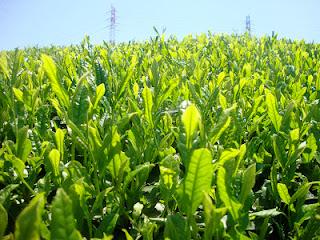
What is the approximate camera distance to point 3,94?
5.03ft

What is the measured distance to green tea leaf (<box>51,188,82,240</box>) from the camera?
0.67 metres

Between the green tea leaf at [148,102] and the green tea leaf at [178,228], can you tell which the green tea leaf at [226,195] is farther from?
the green tea leaf at [148,102]

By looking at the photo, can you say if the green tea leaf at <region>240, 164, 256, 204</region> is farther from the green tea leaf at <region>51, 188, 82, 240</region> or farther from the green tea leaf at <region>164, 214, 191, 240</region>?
the green tea leaf at <region>51, 188, 82, 240</region>

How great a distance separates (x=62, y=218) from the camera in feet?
2.21

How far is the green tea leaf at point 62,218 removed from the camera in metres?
0.67

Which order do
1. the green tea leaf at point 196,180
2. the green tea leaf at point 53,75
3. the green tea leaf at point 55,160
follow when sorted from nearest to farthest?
1. the green tea leaf at point 196,180
2. the green tea leaf at point 55,160
3. the green tea leaf at point 53,75

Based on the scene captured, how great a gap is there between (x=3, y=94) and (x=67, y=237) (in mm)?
1046

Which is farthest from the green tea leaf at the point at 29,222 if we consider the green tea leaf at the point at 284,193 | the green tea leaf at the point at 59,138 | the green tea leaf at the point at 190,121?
the green tea leaf at the point at 284,193

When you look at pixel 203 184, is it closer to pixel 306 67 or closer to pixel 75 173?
pixel 75 173

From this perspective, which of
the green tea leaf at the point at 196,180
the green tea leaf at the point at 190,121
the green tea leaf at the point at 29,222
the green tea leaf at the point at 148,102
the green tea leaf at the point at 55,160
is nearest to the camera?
the green tea leaf at the point at 29,222

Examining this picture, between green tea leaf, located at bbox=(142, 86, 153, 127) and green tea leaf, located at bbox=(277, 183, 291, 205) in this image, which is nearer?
green tea leaf, located at bbox=(277, 183, 291, 205)

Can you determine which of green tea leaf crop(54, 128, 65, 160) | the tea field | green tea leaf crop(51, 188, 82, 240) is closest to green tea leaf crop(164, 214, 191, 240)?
A: the tea field

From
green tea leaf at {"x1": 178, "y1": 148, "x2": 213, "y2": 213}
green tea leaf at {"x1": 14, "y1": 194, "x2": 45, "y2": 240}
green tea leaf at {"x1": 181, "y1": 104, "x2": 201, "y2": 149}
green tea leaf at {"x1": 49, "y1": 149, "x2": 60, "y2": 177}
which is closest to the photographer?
green tea leaf at {"x1": 14, "y1": 194, "x2": 45, "y2": 240}

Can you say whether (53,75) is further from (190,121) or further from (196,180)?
(196,180)
